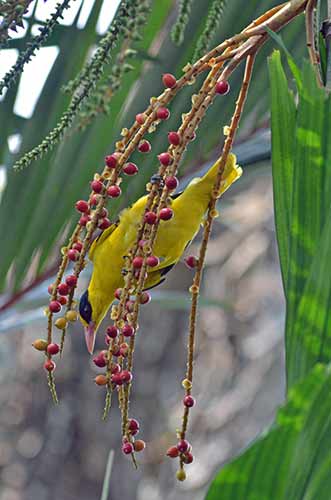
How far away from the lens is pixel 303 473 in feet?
2.10

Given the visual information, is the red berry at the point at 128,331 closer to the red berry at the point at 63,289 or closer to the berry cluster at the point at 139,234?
the berry cluster at the point at 139,234

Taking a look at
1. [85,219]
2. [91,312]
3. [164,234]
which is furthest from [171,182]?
[91,312]

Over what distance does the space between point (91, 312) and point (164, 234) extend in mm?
418

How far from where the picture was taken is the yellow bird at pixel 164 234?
4.51 ft

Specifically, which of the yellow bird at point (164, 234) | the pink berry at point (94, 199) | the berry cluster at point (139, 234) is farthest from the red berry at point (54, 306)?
the yellow bird at point (164, 234)

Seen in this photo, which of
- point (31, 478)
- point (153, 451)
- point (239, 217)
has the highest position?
point (239, 217)

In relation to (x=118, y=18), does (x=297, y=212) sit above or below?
below

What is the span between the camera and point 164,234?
4.65 ft

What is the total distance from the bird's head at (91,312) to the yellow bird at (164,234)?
8 centimetres

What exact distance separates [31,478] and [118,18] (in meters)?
5.17

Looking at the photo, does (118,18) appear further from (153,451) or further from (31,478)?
(31,478)

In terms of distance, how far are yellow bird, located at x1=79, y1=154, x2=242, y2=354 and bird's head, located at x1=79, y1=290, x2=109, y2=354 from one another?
0.25 ft

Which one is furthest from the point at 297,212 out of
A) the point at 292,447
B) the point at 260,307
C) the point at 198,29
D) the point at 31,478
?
the point at 31,478

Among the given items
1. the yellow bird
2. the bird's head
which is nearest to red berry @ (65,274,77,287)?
the yellow bird
